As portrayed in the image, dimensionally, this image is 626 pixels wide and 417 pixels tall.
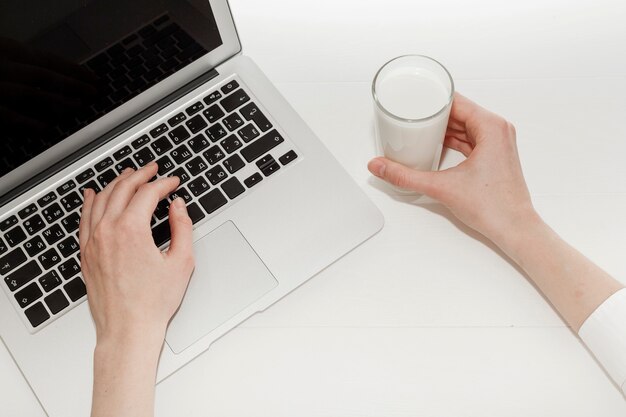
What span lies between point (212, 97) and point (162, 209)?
0.18 metres

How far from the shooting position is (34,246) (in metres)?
0.90

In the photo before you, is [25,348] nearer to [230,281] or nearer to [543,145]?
[230,281]

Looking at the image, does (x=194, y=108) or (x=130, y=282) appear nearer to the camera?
(x=130, y=282)

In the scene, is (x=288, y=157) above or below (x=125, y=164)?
below

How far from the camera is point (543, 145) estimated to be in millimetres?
976

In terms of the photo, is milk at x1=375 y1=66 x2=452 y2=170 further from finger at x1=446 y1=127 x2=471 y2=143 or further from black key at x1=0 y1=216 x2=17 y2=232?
black key at x1=0 y1=216 x2=17 y2=232

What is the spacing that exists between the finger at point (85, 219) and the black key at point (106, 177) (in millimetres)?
25

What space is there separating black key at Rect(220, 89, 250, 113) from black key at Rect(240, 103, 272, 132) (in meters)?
0.01

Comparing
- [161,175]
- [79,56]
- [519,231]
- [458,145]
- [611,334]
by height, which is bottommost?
[611,334]

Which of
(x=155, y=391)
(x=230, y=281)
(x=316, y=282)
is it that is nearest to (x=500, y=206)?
(x=316, y=282)

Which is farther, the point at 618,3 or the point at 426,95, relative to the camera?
the point at 618,3

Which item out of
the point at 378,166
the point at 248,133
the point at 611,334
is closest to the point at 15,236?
the point at 248,133

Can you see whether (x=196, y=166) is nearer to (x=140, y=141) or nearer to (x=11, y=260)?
(x=140, y=141)

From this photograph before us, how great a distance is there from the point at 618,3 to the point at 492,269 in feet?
1.61
